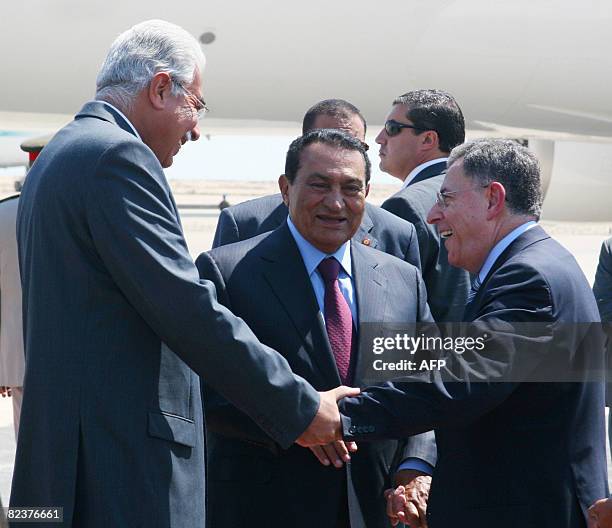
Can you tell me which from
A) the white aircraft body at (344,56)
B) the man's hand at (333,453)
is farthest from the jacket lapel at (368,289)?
the white aircraft body at (344,56)

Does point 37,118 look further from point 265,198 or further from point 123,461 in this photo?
point 123,461

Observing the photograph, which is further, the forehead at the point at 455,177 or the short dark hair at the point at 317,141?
the short dark hair at the point at 317,141

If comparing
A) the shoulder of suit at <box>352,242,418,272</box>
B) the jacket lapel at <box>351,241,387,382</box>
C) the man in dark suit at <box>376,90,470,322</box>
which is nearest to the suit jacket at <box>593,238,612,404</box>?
the man in dark suit at <box>376,90,470,322</box>

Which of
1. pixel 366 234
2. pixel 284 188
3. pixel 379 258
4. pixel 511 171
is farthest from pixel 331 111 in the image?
pixel 511 171

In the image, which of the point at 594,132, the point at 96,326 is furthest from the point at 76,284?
the point at 594,132

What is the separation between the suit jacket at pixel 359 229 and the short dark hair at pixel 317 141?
0.40 m

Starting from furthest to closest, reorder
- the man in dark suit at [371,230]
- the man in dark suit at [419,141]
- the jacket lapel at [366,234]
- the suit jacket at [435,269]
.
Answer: the man in dark suit at [419,141] < the suit jacket at [435,269] < the jacket lapel at [366,234] < the man in dark suit at [371,230]

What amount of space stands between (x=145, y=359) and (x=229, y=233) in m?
1.44

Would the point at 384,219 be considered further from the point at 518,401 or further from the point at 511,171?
the point at 518,401

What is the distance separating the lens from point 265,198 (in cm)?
424

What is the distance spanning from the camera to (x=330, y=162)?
3.31 metres

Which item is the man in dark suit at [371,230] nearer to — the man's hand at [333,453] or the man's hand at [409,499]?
the man's hand at [409,499]

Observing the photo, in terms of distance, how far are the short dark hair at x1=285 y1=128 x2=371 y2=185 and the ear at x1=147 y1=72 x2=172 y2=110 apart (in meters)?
0.66

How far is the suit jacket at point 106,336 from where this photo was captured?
8.42 feet
